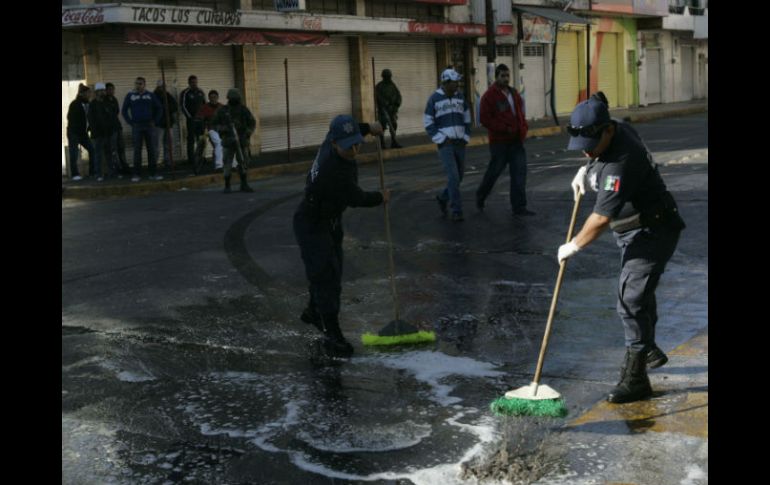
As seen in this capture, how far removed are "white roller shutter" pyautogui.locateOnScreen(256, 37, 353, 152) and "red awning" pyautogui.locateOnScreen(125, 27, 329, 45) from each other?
1.12 m

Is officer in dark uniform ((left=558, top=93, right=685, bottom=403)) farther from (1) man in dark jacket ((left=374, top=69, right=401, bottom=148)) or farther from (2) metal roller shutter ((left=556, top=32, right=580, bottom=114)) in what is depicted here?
(2) metal roller shutter ((left=556, top=32, right=580, bottom=114))

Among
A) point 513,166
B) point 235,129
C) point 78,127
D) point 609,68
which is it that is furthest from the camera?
point 609,68

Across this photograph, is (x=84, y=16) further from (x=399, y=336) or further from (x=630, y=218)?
(x=630, y=218)

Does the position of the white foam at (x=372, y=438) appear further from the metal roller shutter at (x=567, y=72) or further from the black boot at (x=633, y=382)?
the metal roller shutter at (x=567, y=72)

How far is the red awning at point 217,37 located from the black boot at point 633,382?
51.8 feet

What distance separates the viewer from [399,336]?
677 cm

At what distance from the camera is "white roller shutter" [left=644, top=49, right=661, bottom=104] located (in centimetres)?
4476

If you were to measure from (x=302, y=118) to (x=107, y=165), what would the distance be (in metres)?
7.70

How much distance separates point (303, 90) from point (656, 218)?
21.1 m

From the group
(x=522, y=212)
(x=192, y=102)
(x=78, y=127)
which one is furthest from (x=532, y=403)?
(x=192, y=102)

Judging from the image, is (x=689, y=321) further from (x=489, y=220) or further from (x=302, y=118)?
(x=302, y=118)

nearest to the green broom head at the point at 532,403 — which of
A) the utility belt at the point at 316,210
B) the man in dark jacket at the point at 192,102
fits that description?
the utility belt at the point at 316,210

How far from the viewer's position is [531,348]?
6.62m
